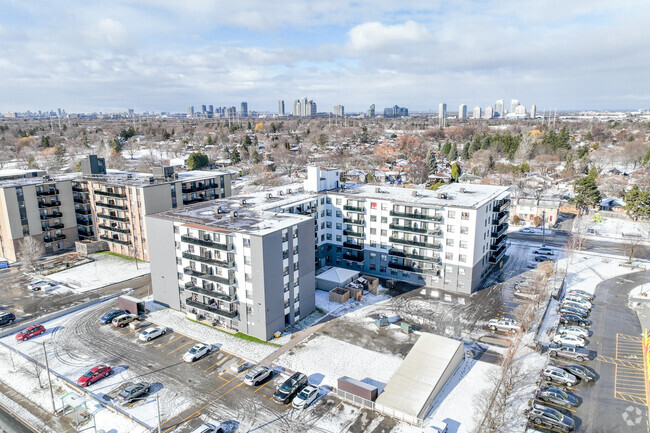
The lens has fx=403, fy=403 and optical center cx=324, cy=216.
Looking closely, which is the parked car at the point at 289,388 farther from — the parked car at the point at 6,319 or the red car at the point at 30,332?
the parked car at the point at 6,319

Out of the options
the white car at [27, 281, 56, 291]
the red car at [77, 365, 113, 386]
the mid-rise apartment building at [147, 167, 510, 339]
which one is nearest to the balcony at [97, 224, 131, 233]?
the white car at [27, 281, 56, 291]

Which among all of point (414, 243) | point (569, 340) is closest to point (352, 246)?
point (414, 243)

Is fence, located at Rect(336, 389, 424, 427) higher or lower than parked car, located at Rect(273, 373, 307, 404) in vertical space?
lower

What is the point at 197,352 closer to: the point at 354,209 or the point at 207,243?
the point at 207,243

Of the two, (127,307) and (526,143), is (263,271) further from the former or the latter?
(526,143)

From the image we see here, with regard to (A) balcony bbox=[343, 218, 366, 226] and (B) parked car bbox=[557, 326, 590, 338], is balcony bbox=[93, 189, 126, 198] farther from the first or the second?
(B) parked car bbox=[557, 326, 590, 338]

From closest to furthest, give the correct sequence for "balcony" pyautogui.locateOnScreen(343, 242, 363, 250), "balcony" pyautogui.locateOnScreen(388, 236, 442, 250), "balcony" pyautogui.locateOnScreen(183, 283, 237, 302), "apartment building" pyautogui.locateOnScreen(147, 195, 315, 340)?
"apartment building" pyautogui.locateOnScreen(147, 195, 315, 340) < "balcony" pyautogui.locateOnScreen(183, 283, 237, 302) < "balcony" pyautogui.locateOnScreen(388, 236, 442, 250) < "balcony" pyautogui.locateOnScreen(343, 242, 363, 250)
